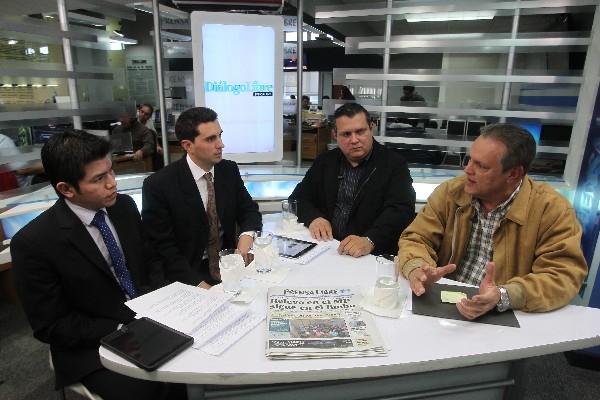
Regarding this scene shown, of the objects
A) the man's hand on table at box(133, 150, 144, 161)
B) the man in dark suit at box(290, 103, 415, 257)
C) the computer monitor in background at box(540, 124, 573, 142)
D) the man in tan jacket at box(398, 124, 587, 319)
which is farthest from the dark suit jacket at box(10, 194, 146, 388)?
the computer monitor in background at box(540, 124, 573, 142)

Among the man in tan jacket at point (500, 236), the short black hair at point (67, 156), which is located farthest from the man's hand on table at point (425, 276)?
the short black hair at point (67, 156)

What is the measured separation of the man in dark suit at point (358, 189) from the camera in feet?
7.42

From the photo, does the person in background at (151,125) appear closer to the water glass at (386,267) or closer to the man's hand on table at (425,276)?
the water glass at (386,267)

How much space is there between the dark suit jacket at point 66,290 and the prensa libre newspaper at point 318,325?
66 centimetres

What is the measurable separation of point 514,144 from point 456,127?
199cm

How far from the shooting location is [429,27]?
29.5 ft

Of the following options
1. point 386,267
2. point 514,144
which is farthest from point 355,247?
point 514,144

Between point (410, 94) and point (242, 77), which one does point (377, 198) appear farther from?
point (410, 94)

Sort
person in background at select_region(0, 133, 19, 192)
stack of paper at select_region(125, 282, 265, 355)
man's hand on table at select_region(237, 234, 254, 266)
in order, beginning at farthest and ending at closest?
person in background at select_region(0, 133, 19, 192) < man's hand on table at select_region(237, 234, 254, 266) < stack of paper at select_region(125, 282, 265, 355)

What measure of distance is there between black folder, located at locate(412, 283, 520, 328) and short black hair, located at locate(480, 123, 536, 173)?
54 centimetres

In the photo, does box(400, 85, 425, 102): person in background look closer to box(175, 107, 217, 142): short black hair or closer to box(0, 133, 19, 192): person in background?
box(175, 107, 217, 142): short black hair

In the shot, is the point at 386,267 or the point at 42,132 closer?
the point at 386,267

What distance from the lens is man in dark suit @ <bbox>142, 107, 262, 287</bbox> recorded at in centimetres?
200

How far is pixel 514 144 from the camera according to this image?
1.57m
